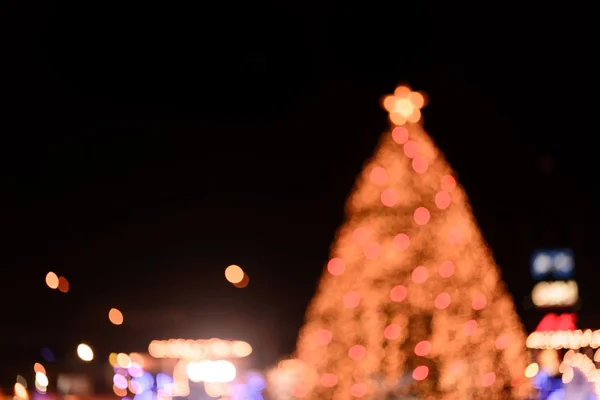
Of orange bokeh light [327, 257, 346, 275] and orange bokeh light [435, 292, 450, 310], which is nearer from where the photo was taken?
orange bokeh light [435, 292, 450, 310]

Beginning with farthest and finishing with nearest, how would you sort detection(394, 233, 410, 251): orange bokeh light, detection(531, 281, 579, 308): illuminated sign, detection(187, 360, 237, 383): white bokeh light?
detection(531, 281, 579, 308): illuminated sign → detection(187, 360, 237, 383): white bokeh light → detection(394, 233, 410, 251): orange bokeh light

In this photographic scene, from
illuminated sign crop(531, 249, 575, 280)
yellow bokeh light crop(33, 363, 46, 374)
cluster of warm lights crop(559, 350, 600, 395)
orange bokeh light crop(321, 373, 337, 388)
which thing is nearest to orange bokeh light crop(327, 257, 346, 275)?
orange bokeh light crop(321, 373, 337, 388)

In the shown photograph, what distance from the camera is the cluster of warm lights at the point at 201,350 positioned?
27.7 metres

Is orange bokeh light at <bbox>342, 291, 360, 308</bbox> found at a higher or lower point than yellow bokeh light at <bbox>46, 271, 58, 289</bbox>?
lower

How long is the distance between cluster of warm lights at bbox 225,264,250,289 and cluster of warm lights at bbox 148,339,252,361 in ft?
46.5

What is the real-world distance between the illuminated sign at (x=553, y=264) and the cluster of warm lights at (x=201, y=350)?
19.7 m

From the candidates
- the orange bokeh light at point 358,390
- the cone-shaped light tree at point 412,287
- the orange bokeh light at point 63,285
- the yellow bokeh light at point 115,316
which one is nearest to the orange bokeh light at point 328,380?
the cone-shaped light tree at point 412,287

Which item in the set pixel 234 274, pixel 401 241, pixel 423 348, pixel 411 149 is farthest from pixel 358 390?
pixel 234 274

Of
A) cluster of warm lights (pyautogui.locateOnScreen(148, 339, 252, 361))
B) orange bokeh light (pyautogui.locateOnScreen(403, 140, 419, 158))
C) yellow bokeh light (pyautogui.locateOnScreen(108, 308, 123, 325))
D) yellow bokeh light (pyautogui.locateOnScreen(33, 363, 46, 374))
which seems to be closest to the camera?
orange bokeh light (pyautogui.locateOnScreen(403, 140, 419, 158))

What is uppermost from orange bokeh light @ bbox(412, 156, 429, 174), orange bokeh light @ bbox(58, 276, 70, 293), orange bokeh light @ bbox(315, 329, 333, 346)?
orange bokeh light @ bbox(58, 276, 70, 293)

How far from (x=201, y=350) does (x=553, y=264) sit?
23707 mm

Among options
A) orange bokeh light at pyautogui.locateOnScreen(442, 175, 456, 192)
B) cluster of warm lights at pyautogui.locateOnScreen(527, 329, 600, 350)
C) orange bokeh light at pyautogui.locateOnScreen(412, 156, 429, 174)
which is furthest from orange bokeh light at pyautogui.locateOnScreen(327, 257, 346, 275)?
cluster of warm lights at pyautogui.locateOnScreen(527, 329, 600, 350)

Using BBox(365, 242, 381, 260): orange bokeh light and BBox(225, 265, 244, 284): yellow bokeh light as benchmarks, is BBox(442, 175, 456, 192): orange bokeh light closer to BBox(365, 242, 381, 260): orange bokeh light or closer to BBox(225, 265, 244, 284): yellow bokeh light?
BBox(365, 242, 381, 260): orange bokeh light

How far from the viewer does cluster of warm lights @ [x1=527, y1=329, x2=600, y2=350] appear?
137 feet
